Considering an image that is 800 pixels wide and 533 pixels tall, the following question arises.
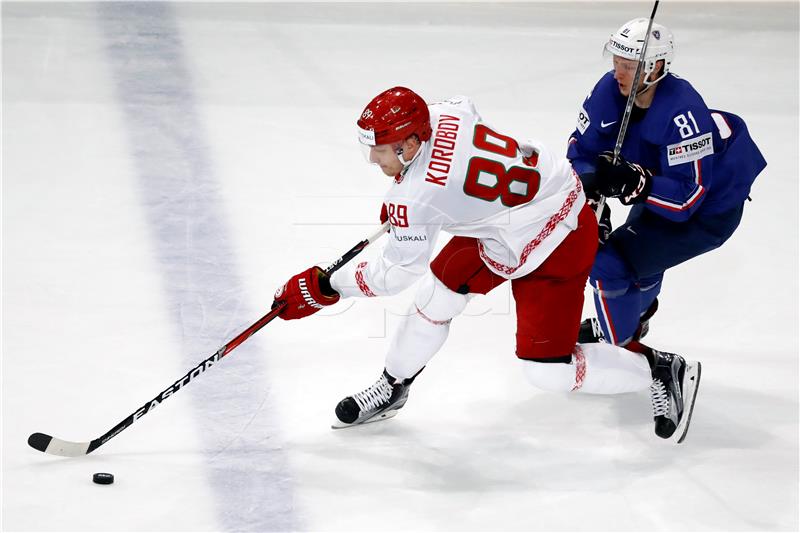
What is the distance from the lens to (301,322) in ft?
12.6

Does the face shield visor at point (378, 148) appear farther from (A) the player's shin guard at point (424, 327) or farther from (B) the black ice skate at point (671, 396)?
(B) the black ice skate at point (671, 396)

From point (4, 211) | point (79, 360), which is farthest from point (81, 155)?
point (79, 360)

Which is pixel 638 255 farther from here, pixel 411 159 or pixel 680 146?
pixel 411 159

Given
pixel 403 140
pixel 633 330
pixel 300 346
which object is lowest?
pixel 300 346

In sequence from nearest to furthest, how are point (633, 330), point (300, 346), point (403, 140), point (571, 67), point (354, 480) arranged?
1. point (403, 140)
2. point (354, 480)
3. point (633, 330)
4. point (300, 346)
5. point (571, 67)

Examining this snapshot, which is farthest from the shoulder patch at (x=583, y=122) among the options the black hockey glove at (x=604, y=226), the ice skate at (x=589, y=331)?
the ice skate at (x=589, y=331)

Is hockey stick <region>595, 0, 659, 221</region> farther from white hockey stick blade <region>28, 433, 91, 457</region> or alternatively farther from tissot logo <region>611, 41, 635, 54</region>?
white hockey stick blade <region>28, 433, 91, 457</region>

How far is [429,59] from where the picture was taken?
19.5ft

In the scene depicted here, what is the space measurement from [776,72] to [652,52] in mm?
3055

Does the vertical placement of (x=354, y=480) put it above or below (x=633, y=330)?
below

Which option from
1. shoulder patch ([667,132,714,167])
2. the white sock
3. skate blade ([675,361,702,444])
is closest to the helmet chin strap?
the white sock

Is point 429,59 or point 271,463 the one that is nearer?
point 271,463

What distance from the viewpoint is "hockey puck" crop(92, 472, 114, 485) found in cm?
299

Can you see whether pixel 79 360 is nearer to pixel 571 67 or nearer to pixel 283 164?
pixel 283 164
